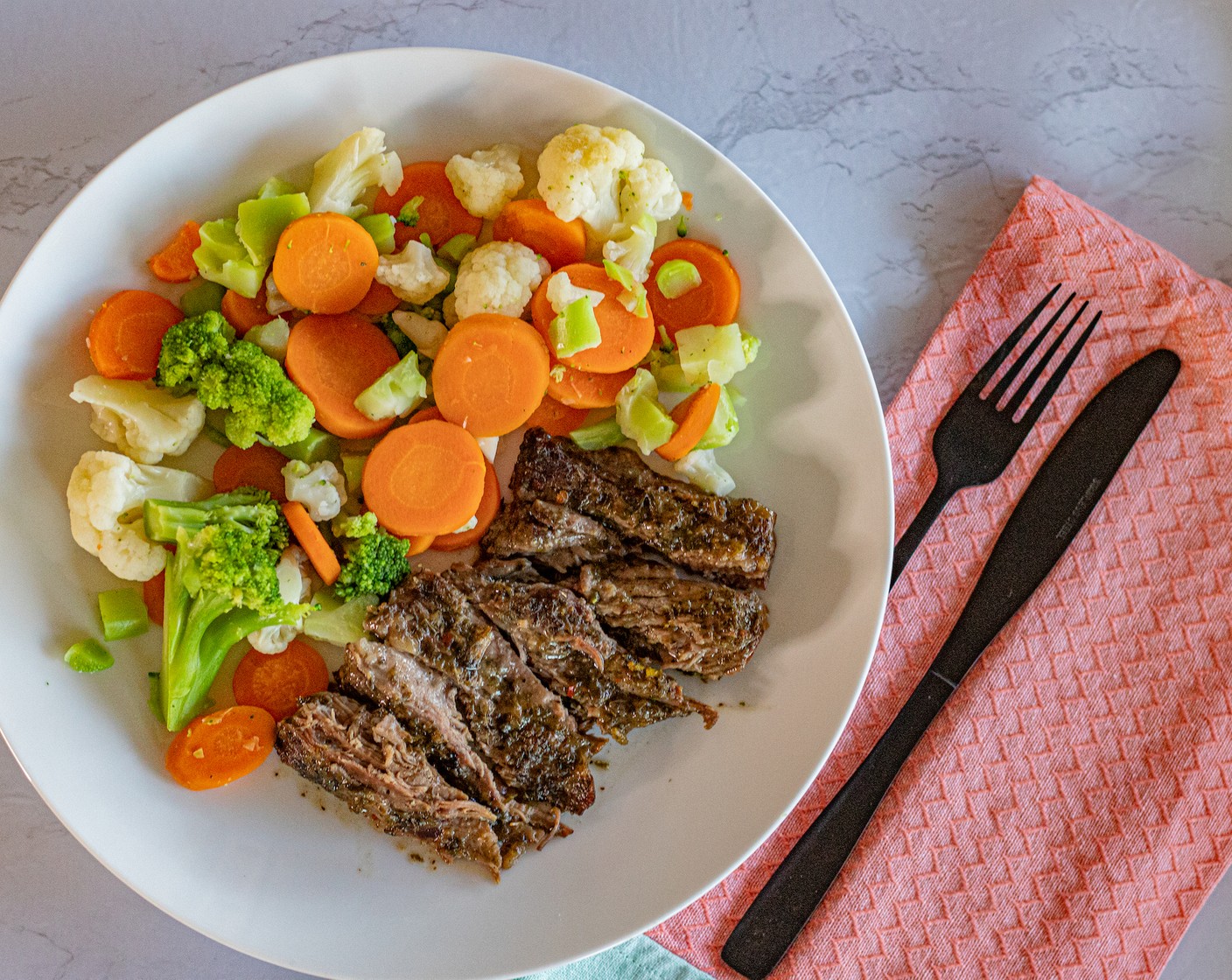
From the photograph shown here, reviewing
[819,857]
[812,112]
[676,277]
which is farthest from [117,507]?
[812,112]

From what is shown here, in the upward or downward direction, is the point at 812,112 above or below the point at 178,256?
above

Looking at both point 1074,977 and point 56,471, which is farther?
point 1074,977

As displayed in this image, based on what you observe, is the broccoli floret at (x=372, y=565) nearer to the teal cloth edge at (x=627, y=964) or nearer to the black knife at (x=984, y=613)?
the teal cloth edge at (x=627, y=964)

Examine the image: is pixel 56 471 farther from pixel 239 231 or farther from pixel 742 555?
pixel 742 555

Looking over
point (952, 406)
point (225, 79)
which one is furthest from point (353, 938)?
point (225, 79)

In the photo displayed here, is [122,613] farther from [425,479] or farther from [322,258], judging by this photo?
[322,258]

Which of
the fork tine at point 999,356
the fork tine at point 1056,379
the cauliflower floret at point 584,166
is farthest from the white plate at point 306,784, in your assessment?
the fork tine at point 1056,379

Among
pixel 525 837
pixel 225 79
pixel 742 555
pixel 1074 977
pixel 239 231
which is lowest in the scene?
pixel 1074 977
